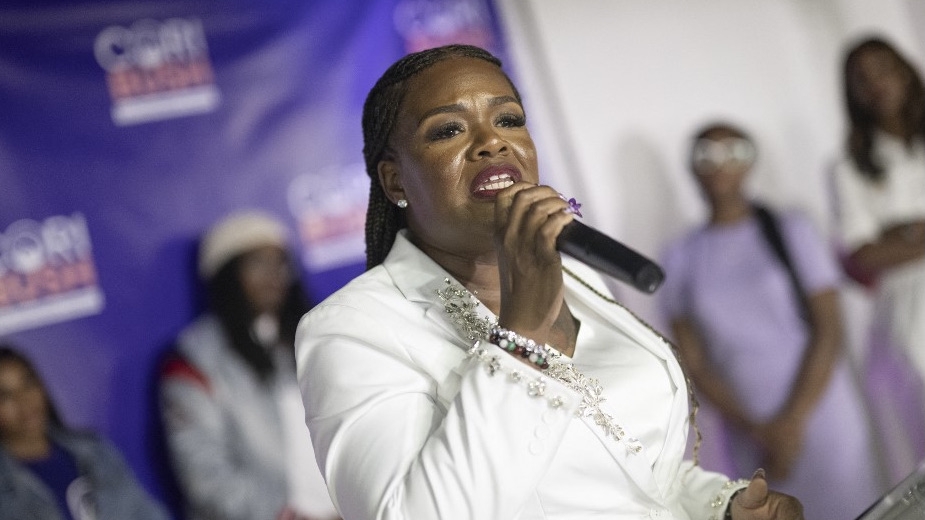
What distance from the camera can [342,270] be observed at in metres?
3.89

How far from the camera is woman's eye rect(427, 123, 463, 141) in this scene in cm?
156

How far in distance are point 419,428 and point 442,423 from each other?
0.06m

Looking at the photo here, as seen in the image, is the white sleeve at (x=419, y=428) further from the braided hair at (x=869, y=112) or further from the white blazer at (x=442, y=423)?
the braided hair at (x=869, y=112)

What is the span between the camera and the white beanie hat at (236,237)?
11.8ft

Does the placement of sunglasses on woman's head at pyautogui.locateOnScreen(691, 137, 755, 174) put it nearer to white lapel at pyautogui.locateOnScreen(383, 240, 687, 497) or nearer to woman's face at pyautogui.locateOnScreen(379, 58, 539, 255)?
white lapel at pyautogui.locateOnScreen(383, 240, 687, 497)

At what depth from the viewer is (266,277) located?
3713mm

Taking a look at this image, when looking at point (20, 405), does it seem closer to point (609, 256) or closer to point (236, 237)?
point (236, 237)

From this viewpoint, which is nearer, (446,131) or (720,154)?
(446,131)

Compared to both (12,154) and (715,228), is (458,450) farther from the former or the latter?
(715,228)

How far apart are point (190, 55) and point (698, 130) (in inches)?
91.5

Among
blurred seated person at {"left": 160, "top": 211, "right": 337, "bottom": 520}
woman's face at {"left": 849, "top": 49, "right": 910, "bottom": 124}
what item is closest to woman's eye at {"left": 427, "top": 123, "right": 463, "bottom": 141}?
blurred seated person at {"left": 160, "top": 211, "right": 337, "bottom": 520}

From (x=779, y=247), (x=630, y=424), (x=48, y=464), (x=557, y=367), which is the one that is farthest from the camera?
(x=779, y=247)

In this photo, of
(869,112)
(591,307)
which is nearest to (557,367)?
(591,307)

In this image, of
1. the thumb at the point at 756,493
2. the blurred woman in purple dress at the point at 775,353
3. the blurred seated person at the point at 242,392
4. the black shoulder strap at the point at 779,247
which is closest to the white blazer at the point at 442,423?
the thumb at the point at 756,493
